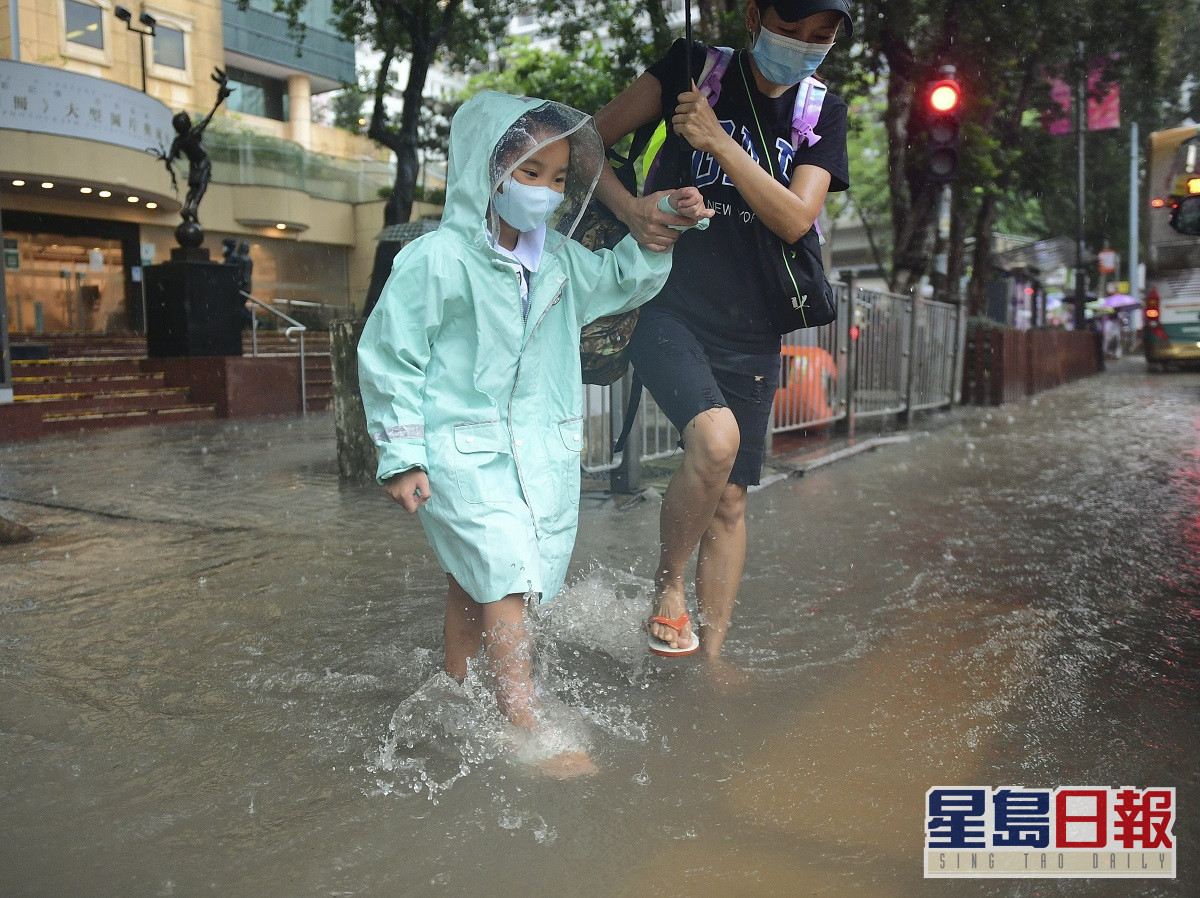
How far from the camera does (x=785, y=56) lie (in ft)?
9.00

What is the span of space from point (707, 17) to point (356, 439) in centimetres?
593

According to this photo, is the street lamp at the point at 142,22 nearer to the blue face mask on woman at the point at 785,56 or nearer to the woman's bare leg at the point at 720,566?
the blue face mask on woman at the point at 785,56

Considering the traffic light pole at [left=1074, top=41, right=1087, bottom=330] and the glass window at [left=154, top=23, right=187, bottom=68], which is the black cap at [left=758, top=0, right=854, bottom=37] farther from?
the traffic light pole at [left=1074, top=41, right=1087, bottom=330]

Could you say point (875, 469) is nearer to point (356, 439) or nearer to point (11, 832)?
point (356, 439)

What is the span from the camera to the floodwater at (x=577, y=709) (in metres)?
2.03

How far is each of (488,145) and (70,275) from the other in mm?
26810

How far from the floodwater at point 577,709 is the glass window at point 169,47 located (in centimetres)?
2041

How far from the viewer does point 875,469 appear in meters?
8.20

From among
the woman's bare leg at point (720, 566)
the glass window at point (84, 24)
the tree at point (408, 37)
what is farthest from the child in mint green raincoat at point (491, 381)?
the glass window at point (84, 24)

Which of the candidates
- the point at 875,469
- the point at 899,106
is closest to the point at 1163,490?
the point at 875,469

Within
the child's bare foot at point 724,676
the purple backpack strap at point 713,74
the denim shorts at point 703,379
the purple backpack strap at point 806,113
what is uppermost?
the purple backpack strap at point 713,74

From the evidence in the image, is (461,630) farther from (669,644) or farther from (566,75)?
(566,75)

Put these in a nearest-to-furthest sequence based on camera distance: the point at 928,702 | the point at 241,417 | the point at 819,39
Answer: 1. the point at 819,39
2. the point at 928,702
3. the point at 241,417

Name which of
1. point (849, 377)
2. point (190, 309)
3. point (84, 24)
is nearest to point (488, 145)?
point (849, 377)
